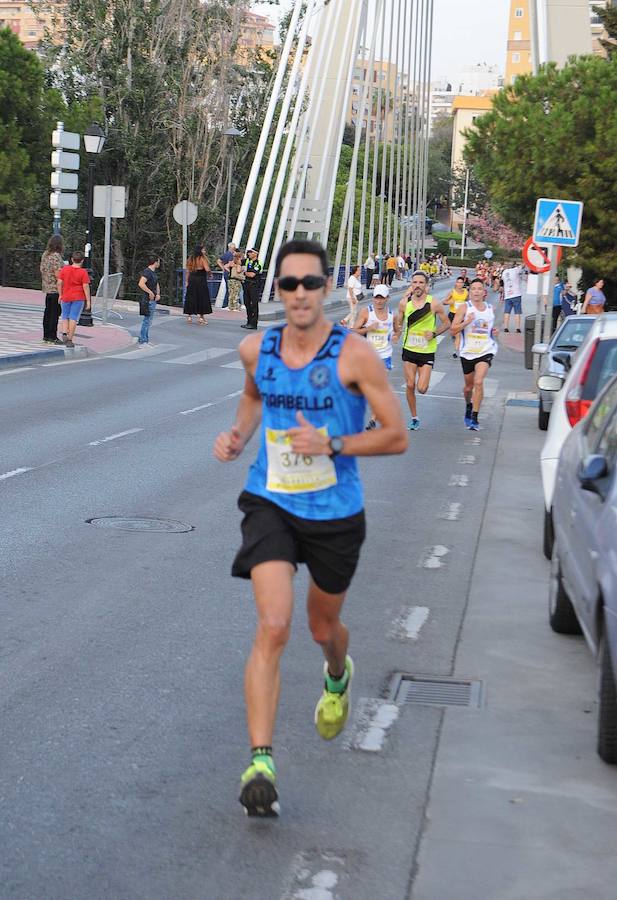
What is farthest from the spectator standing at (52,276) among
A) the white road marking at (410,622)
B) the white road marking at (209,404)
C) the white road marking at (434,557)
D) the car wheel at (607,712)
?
the car wheel at (607,712)

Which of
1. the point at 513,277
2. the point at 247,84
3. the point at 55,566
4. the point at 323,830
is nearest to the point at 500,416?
the point at 55,566

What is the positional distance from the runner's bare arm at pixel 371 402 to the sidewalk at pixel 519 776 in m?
1.22

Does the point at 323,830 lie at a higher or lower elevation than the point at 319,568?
lower

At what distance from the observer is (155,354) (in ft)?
94.3

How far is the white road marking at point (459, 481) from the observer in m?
13.9

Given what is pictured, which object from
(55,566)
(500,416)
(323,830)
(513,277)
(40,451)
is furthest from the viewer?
(513,277)

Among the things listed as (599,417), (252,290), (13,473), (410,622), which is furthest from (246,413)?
(252,290)

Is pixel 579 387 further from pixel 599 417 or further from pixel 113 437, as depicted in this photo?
pixel 113 437

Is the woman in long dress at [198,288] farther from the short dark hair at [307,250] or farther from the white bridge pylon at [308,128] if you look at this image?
the short dark hair at [307,250]

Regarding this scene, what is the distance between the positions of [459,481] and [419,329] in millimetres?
4185

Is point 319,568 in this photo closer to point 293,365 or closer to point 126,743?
point 293,365

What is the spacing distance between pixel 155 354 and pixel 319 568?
23.7 meters

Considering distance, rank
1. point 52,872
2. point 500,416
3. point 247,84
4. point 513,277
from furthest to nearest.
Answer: point 247,84
point 513,277
point 500,416
point 52,872

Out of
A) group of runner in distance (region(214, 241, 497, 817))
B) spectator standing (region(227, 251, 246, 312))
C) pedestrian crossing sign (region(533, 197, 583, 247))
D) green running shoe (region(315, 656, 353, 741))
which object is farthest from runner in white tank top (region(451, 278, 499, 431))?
spectator standing (region(227, 251, 246, 312))
